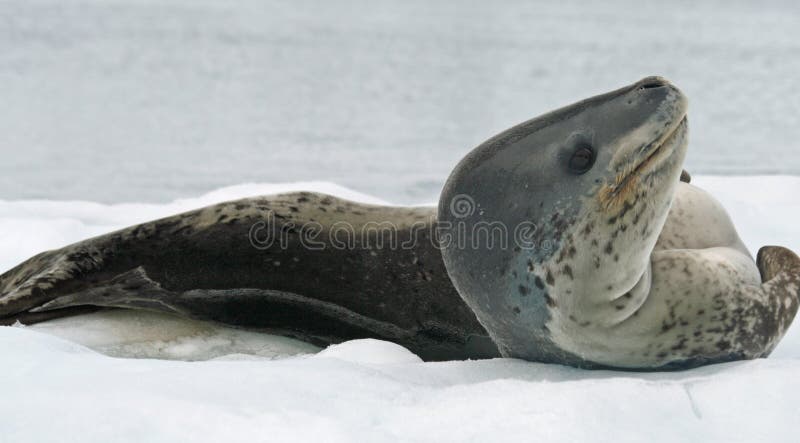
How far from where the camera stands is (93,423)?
189 cm

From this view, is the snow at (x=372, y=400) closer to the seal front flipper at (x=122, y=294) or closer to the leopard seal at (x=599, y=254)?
the leopard seal at (x=599, y=254)

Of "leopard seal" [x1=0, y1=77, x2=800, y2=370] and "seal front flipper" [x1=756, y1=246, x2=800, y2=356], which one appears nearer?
"leopard seal" [x1=0, y1=77, x2=800, y2=370]

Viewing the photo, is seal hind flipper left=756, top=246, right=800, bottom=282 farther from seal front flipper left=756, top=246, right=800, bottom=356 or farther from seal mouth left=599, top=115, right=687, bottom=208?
seal mouth left=599, top=115, right=687, bottom=208

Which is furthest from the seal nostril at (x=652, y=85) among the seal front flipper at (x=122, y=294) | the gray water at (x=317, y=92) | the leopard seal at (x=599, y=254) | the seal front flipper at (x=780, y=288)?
the gray water at (x=317, y=92)

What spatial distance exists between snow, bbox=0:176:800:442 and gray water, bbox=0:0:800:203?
Result: 4124 mm

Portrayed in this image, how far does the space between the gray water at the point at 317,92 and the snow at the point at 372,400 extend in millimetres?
4124

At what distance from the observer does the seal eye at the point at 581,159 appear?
2.59m

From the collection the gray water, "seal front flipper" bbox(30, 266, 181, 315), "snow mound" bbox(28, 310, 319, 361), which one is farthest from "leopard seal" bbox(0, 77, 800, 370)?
the gray water

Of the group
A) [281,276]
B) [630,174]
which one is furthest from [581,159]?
[281,276]

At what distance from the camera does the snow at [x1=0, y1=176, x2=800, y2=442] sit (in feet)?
6.36

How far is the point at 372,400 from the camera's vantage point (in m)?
2.23

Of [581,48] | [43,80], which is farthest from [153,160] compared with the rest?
[581,48]

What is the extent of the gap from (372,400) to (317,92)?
898 cm

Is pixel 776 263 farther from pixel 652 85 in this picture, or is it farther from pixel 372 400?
pixel 372 400
